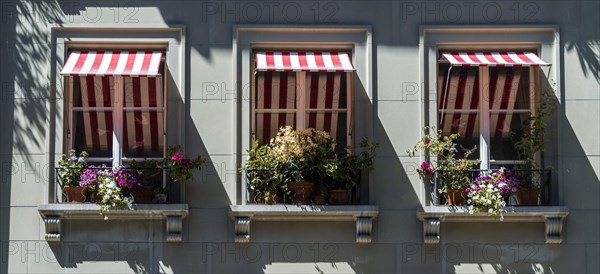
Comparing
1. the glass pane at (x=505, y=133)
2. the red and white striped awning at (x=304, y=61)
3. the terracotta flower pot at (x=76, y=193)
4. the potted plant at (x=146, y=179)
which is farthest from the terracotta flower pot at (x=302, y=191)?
the terracotta flower pot at (x=76, y=193)

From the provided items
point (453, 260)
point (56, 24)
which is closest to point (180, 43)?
point (56, 24)

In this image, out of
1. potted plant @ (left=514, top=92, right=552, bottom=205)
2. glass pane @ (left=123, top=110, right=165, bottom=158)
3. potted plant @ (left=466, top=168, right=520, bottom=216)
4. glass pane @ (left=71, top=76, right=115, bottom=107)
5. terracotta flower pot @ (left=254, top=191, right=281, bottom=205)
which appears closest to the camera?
potted plant @ (left=466, top=168, right=520, bottom=216)

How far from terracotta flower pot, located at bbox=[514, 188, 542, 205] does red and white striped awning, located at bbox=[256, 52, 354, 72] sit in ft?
11.0

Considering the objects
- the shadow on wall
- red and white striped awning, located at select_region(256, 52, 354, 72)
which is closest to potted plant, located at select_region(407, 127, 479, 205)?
red and white striped awning, located at select_region(256, 52, 354, 72)

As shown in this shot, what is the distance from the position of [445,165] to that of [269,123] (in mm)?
2994

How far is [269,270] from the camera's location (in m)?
18.8

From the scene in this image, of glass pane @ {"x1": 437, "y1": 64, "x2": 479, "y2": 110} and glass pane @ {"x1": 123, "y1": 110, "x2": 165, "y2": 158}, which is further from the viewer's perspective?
glass pane @ {"x1": 437, "y1": 64, "x2": 479, "y2": 110}

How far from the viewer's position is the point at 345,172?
18.7m

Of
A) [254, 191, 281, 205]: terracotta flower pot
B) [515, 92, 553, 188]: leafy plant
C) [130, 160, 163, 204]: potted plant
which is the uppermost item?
[515, 92, 553, 188]: leafy plant

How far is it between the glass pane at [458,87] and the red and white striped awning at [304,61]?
1680mm

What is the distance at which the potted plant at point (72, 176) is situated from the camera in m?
18.7

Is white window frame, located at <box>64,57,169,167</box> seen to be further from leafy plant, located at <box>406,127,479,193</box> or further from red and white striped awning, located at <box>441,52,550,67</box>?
red and white striped awning, located at <box>441,52,550,67</box>

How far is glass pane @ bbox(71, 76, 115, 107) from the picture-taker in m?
19.4

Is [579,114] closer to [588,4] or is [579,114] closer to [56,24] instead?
[588,4]
